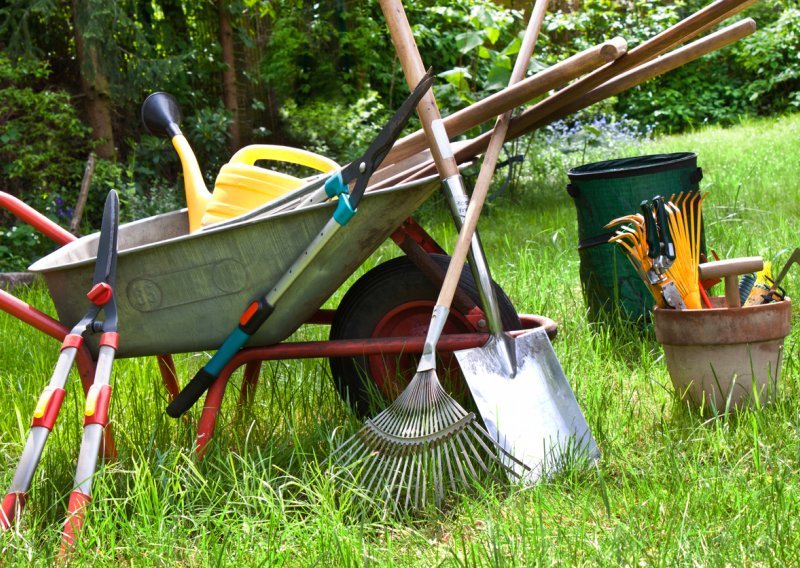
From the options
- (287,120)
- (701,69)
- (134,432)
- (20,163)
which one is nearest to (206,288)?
(134,432)

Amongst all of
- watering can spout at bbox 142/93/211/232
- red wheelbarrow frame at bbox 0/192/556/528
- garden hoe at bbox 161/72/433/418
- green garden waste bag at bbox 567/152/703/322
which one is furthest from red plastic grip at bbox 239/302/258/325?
green garden waste bag at bbox 567/152/703/322

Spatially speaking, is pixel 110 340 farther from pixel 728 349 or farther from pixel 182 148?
pixel 728 349

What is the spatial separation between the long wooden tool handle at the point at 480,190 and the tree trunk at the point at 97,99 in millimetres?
3805

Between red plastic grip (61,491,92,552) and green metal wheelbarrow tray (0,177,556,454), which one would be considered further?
green metal wheelbarrow tray (0,177,556,454)

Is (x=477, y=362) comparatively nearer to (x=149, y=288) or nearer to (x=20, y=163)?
(x=149, y=288)

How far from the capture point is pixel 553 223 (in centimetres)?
486

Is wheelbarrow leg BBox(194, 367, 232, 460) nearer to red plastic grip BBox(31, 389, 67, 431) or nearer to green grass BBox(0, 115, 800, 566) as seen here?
green grass BBox(0, 115, 800, 566)

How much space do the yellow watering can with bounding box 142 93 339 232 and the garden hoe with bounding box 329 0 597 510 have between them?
1.37 ft

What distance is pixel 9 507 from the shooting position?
66.4 inches

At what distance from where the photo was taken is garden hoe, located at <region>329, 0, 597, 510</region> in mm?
1868

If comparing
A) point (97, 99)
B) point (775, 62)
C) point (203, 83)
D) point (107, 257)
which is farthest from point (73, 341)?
point (775, 62)

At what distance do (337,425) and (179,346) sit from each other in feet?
1.51

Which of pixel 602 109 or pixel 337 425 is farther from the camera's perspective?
pixel 602 109

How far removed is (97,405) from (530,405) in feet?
3.02
